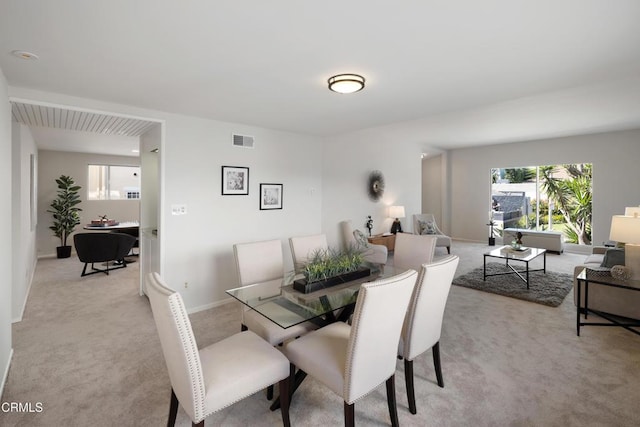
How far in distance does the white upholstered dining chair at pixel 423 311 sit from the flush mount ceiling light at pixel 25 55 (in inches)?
113

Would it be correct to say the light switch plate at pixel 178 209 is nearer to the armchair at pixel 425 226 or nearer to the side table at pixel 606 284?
the side table at pixel 606 284

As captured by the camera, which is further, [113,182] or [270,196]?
[113,182]

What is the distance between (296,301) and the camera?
219 centimetres

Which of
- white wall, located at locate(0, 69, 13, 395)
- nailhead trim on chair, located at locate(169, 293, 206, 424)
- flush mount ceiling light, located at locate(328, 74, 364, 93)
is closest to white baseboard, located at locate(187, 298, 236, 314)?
white wall, located at locate(0, 69, 13, 395)

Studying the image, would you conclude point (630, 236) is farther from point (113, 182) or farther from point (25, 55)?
point (113, 182)

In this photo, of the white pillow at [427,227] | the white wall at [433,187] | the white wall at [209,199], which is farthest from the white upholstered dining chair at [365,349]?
the white wall at [433,187]

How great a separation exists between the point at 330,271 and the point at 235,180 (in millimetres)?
2092

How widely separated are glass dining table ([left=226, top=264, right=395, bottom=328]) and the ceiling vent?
2.11 m

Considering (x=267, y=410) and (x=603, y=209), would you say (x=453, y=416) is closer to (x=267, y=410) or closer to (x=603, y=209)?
(x=267, y=410)

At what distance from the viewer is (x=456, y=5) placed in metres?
1.55

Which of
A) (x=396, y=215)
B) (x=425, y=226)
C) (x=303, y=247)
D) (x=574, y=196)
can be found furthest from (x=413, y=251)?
(x=574, y=196)

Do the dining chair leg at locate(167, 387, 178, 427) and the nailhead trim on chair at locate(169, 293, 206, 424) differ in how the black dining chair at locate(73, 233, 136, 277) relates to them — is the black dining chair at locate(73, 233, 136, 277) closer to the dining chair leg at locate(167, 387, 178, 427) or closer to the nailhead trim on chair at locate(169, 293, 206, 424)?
the dining chair leg at locate(167, 387, 178, 427)

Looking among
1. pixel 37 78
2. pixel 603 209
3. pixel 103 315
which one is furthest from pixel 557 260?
pixel 37 78

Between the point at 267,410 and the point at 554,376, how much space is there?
211 centimetres
